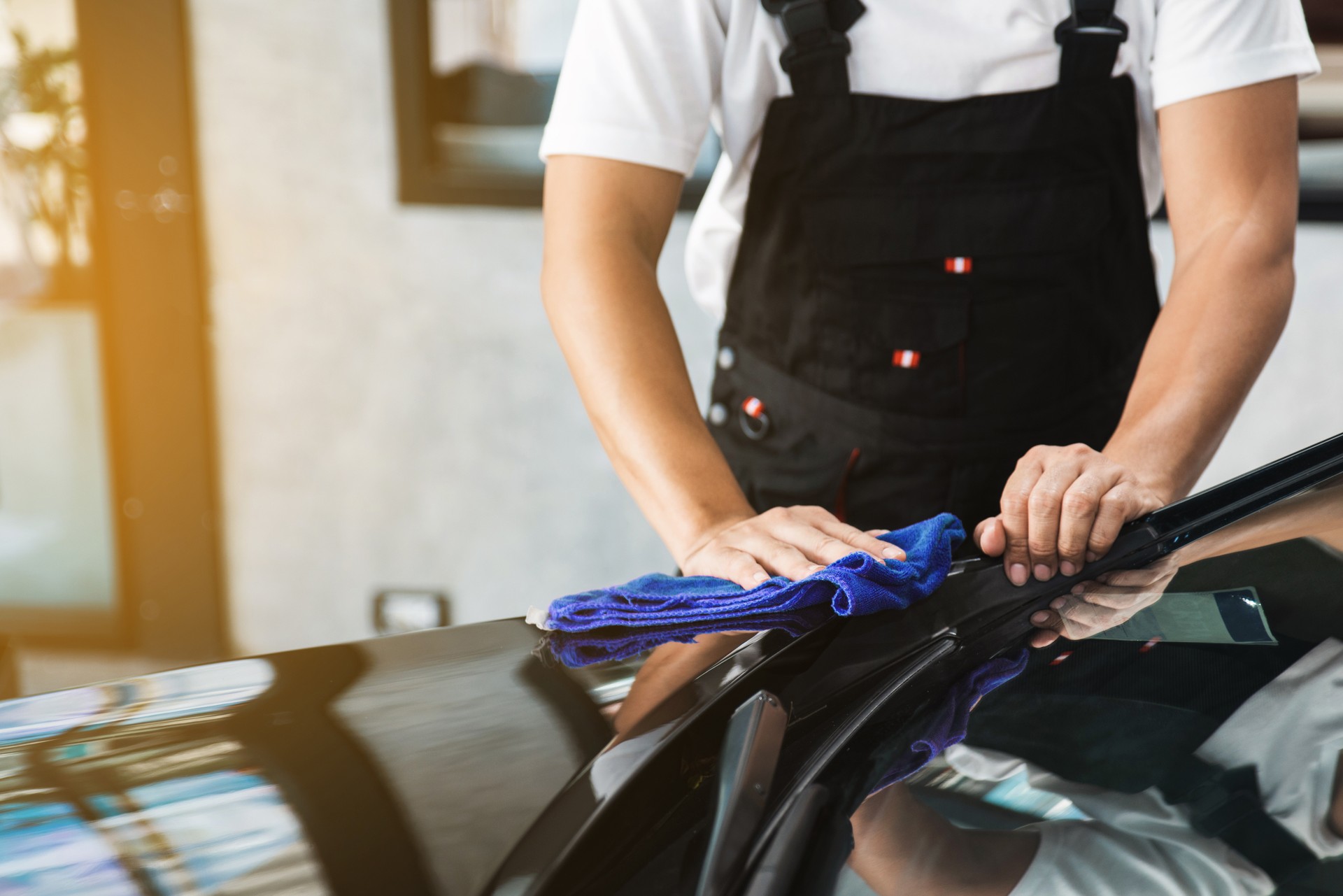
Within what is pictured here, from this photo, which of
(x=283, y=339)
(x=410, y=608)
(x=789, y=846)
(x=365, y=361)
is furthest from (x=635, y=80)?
(x=410, y=608)

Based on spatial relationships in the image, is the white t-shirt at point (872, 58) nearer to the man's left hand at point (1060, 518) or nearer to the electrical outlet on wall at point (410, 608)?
the man's left hand at point (1060, 518)

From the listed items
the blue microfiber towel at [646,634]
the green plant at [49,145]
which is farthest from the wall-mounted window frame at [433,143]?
the blue microfiber towel at [646,634]

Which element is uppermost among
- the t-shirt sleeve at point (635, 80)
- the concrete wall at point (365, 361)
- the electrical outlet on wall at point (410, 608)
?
the t-shirt sleeve at point (635, 80)

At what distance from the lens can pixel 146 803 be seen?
1.35 feet

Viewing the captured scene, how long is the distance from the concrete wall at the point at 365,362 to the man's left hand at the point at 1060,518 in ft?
4.51

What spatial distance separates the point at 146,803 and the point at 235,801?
4 centimetres

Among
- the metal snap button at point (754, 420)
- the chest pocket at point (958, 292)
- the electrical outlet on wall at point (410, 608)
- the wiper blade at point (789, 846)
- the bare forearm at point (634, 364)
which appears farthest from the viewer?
the electrical outlet on wall at point (410, 608)

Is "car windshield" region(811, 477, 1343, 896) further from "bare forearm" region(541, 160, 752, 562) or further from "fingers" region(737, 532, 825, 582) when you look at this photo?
"bare forearm" region(541, 160, 752, 562)

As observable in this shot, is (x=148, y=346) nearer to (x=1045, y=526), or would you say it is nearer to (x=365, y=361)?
(x=365, y=361)

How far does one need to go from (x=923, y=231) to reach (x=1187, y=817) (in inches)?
28.8

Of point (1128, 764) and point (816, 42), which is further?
point (816, 42)

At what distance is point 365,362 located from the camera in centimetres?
219

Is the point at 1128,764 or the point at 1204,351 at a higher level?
the point at 1204,351

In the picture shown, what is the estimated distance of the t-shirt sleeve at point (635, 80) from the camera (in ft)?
3.11
